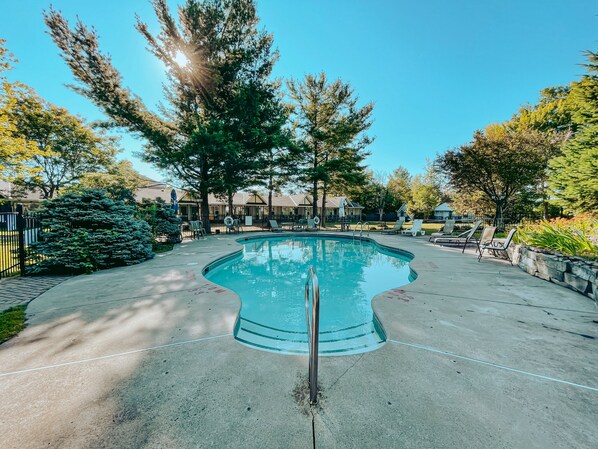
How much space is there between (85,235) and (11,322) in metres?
3.88

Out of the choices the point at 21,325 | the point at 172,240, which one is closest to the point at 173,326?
the point at 21,325

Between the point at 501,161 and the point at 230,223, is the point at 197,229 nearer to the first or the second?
the point at 230,223

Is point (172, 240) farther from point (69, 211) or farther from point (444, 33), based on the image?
point (444, 33)

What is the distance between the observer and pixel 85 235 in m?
6.47

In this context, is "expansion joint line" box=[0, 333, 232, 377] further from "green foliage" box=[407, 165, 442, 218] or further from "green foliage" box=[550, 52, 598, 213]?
"green foliage" box=[407, 165, 442, 218]

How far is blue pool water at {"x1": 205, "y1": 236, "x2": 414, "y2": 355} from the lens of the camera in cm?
368

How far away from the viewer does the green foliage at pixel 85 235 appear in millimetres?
6109

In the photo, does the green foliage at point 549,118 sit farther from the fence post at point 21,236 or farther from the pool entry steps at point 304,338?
the fence post at point 21,236

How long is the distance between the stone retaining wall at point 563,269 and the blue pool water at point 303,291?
2.92 metres

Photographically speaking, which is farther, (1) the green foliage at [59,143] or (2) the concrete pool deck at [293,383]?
(1) the green foliage at [59,143]

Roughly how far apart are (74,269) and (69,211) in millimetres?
1607

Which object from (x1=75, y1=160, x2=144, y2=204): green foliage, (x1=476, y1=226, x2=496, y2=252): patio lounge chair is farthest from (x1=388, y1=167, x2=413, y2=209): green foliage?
(x1=75, y1=160, x2=144, y2=204): green foliage

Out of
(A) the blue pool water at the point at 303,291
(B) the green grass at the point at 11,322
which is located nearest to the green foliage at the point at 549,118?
(A) the blue pool water at the point at 303,291

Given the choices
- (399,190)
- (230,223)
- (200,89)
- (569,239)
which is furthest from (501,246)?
(399,190)
